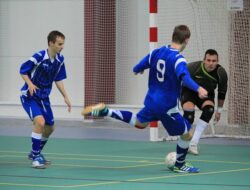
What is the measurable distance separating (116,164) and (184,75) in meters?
2.03

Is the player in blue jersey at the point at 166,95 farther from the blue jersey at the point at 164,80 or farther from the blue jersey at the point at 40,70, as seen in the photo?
the blue jersey at the point at 40,70

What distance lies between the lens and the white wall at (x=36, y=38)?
18203mm

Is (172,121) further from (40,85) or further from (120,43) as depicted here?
(120,43)

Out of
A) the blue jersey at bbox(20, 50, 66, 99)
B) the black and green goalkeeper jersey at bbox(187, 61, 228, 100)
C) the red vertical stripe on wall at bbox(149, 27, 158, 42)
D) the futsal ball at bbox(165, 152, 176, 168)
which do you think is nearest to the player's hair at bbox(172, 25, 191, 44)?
the futsal ball at bbox(165, 152, 176, 168)

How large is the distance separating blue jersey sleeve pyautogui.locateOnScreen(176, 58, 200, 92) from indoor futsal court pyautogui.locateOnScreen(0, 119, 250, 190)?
3.53 feet

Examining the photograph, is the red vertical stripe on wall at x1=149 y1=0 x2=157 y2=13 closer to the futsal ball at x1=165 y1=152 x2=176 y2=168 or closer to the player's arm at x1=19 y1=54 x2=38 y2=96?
the player's arm at x1=19 y1=54 x2=38 y2=96

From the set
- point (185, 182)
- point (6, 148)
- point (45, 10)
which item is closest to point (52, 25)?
point (45, 10)

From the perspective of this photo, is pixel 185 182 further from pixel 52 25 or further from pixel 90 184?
pixel 52 25

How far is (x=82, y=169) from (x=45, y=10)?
984cm

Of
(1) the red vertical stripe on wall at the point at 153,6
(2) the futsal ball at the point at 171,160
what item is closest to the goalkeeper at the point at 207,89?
(1) the red vertical stripe on wall at the point at 153,6

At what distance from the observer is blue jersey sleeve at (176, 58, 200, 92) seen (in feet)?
27.2

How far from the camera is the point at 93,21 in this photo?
17.3 meters

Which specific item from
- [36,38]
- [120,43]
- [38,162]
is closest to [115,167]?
[38,162]

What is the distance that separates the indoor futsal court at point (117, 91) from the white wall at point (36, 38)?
3 cm
